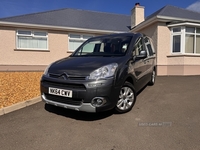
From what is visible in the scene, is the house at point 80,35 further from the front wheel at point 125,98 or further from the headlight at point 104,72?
the headlight at point 104,72

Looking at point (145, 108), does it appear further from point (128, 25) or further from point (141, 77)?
point (128, 25)

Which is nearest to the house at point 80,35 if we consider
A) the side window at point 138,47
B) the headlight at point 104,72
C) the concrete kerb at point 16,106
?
the side window at point 138,47

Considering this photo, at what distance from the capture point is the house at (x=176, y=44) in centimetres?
932

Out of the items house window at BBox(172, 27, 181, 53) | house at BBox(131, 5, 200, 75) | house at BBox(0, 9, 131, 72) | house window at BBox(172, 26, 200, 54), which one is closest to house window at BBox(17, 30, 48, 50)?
house at BBox(0, 9, 131, 72)

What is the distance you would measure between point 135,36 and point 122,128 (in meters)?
2.48

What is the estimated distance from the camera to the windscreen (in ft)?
12.4

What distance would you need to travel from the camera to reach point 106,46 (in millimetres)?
4133

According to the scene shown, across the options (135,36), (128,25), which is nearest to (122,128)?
(135,36)

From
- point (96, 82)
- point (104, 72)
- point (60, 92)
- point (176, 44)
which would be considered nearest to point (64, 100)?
point (60, 92)

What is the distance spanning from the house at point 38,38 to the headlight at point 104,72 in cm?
1014

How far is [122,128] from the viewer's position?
2828 millimetres

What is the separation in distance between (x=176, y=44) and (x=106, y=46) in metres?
7.40

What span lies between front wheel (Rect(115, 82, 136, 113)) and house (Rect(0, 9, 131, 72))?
1001cm

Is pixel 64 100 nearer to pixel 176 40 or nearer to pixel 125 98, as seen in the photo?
pixel 125 98
